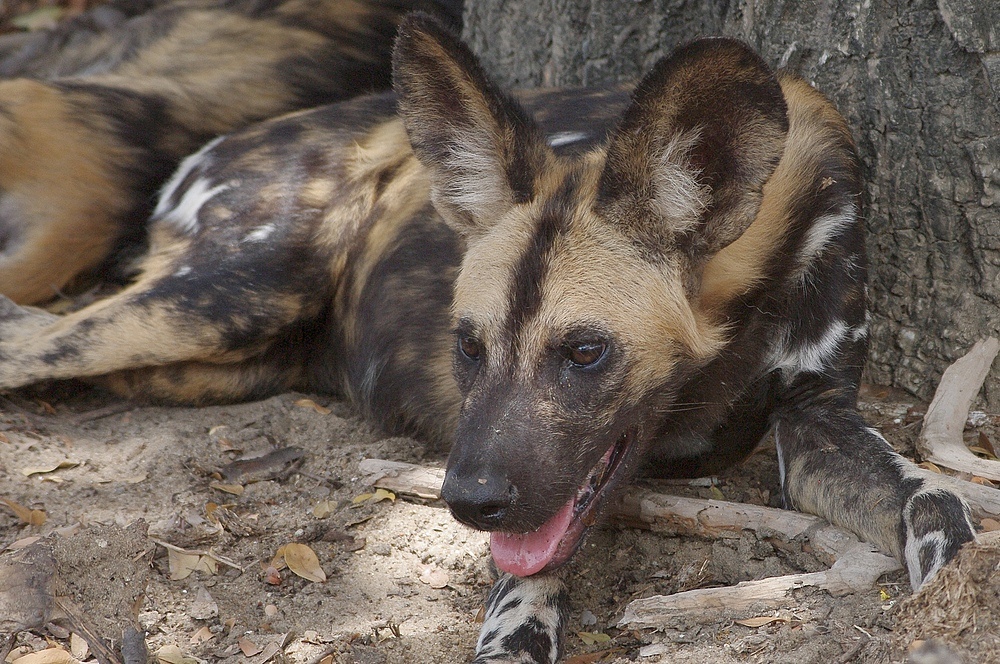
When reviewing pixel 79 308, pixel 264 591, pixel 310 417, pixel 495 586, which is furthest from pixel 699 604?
pixel 79 308

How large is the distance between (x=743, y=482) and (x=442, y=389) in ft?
2.61

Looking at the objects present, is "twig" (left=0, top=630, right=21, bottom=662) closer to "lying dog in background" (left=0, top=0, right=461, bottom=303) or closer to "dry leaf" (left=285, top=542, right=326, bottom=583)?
"dry leaf" (left=285, top=542, right=326, bottom=583)

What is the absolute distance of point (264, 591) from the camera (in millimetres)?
2201

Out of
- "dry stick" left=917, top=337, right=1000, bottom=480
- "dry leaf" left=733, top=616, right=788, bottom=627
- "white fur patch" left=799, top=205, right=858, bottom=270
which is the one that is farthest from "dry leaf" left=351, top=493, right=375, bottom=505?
"dry stick" left=917, top=337, right=1000, bottom=480

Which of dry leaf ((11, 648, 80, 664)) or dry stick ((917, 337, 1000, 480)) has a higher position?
dry stick ((917, 337, 1000, 480))

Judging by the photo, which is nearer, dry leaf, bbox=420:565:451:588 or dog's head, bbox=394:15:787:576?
dog's head, bbox=394:15:787:576

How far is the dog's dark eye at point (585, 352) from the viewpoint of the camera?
1971 millimetres

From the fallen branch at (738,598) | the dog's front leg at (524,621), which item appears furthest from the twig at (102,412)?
the fallen branch at (738,598)

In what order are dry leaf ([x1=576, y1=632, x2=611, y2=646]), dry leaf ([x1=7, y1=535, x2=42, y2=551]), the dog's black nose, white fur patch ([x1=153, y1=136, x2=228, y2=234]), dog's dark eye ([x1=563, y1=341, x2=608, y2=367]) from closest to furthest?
the dog's black nose < dog's dark eye ([x1=563, y1=341, x2=608, y2=367]) < dry leaf ([x1=576, y1=632, x2=611, y2=646]) < dry leaf ([x1=7, y1=535, x2=42, y2=551]) < white fur patch ([x1=153, y1=136, x2=228, y2=234])

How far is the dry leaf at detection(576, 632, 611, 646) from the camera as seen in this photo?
208 cm

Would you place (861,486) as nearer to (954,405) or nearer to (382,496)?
(954,405)

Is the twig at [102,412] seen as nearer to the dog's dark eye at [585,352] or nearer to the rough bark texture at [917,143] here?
the dog's dark eye at [585,352]

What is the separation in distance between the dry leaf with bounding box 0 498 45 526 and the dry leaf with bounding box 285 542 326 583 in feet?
1.76

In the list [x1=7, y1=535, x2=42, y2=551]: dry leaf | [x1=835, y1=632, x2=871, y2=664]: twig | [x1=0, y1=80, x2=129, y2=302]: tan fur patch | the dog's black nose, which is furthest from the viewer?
[x1=0, y1=80, x2=129, y2=302]: tan fur patch
